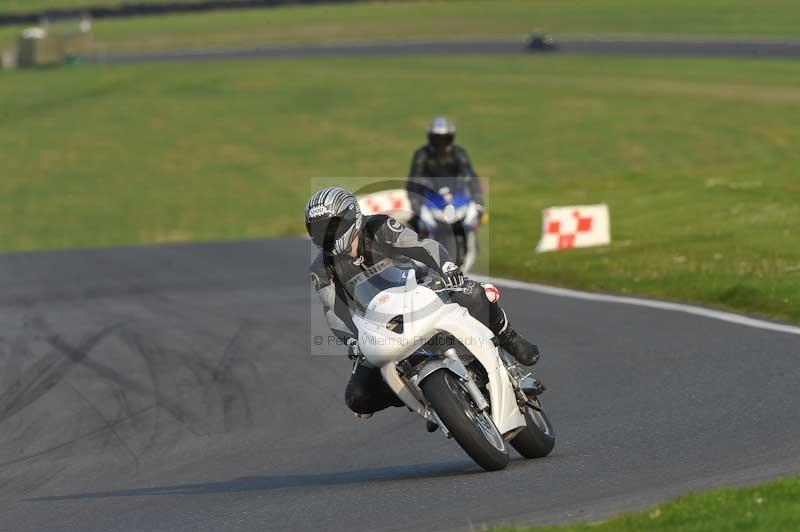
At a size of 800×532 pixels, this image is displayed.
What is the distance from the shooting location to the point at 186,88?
4538 centimetres

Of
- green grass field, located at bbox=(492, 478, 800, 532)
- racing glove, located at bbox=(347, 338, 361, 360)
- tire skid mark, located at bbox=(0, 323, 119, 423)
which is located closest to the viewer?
green grass field, located at bbox=(492, 478, 800, 532)

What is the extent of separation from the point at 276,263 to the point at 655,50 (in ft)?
114

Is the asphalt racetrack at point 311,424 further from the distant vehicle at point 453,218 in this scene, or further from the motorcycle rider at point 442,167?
the motorcycle rider at point 442,167

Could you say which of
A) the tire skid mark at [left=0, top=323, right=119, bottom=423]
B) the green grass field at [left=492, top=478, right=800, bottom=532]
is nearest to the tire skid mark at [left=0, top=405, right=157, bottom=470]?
the tire skid mark at [left=0, top=323, right=119, bottom=423]

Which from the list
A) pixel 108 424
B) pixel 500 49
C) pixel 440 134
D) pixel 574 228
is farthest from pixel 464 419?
pixel 500 49

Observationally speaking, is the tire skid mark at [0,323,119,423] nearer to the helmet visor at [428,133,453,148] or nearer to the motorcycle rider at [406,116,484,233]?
the motorcycle rider at [406,116,484,233]

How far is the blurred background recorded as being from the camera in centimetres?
1927

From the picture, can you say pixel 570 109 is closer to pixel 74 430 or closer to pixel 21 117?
pixel 21 117

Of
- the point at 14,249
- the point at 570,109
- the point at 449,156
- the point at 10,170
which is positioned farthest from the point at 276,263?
the point at 570,109

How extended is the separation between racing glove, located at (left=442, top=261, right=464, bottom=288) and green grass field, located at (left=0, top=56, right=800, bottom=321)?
6.04 metres

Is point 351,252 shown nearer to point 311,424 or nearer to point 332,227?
point 332,227

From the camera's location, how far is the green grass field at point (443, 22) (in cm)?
5884

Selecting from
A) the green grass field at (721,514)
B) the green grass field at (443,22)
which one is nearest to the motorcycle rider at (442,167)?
the green grass field at (721,514)

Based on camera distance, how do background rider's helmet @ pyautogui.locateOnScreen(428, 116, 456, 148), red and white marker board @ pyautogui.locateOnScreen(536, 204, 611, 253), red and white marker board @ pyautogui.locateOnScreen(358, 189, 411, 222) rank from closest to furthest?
background rider's helmet @ pyautogui.locateOnScreen(428, 116, 456, 148) < red and white marker board @ pyautogui.locateOnScreen(536, 204, 611, 253) < red and white marker board @ pyautogui.locateOnScreen(358, 189, 411, 222)
